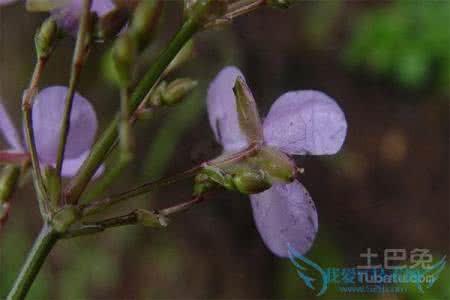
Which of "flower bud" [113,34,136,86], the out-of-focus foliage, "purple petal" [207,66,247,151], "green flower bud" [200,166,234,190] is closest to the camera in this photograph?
"flower bud" [113,34,136,86]

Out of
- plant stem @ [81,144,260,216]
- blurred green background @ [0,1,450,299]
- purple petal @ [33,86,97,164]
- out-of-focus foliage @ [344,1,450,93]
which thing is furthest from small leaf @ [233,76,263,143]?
out-of-focus foliage @ [344,1,450,93]

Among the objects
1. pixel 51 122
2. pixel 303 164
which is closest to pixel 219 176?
pixel 51 122

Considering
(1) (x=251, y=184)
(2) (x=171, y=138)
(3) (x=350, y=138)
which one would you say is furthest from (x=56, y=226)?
(3) (x=350, y=138)

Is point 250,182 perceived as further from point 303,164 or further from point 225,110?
point 303,164

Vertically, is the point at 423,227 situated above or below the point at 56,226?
below

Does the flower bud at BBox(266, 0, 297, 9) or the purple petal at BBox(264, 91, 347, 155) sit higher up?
the flower bud at BBox(266, 0, 297, 9)

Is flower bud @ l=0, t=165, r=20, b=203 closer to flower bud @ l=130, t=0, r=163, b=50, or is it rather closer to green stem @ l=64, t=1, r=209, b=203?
green stem @ l=64, t=1, r=209, b=203

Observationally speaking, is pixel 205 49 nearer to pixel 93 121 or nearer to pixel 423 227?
pixel 423 227
